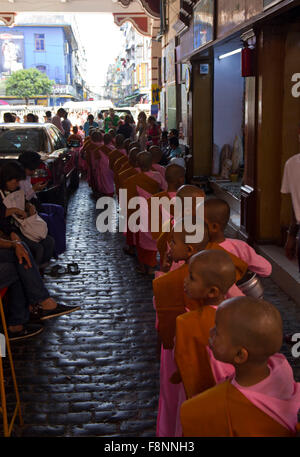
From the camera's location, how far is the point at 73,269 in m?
7.31

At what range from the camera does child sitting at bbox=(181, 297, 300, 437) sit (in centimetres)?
192

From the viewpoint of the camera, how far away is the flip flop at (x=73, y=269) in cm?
721

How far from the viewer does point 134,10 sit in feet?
72.9

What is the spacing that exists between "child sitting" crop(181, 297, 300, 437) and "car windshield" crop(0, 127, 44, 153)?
7.68 m

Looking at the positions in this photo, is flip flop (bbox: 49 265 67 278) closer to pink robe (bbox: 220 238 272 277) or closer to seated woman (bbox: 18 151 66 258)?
seated woman (bbox: 18 151 66 258)

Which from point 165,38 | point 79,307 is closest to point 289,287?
point 79,307

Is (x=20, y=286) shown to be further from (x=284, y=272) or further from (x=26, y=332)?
(x=284, y=272)

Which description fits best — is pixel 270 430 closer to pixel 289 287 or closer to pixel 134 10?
pixel 289 287

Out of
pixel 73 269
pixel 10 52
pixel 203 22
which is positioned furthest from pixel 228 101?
pixel 10 52

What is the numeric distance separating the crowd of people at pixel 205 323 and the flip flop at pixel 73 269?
1.28m

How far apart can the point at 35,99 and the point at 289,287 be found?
5098cm

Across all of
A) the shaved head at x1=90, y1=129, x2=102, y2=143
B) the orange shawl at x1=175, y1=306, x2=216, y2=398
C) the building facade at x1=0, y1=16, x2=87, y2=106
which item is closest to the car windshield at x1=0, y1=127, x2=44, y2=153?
the shaved head at x1=90, y1=129, x2=102, y2=143

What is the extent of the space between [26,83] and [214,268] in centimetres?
5227
